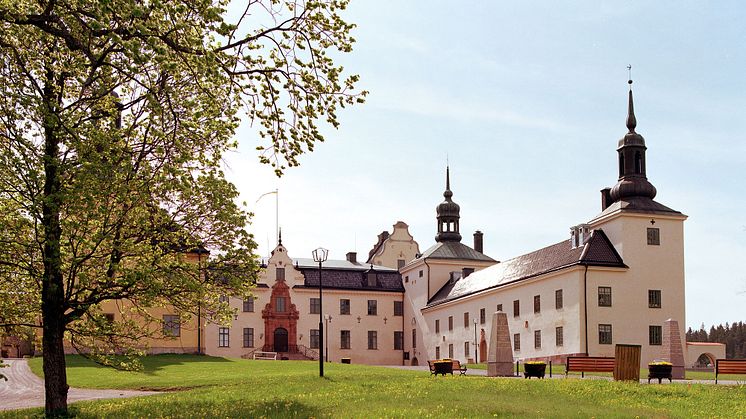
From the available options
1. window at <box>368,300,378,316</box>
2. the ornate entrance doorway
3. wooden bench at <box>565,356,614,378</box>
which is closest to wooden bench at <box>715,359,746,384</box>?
wooden bench at <box>565,356,614,378</box>

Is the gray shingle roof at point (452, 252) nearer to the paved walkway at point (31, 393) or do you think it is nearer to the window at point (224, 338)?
the window at point (224, 338)

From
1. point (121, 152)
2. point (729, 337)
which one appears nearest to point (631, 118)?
point (121, 152)

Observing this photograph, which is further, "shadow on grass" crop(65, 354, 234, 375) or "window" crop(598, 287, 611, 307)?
→ "window" crop(598, 287, 611, 307)

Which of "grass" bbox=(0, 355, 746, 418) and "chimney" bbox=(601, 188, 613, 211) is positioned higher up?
"chimney" bbox=(601, 188, 613, 211)

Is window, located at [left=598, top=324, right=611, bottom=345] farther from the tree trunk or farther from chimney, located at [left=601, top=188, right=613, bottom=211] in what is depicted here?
the tree trunk

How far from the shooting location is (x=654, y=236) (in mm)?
48250

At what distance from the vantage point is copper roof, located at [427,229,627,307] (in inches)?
1885

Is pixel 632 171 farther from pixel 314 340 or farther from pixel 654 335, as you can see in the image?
pixel 314 340

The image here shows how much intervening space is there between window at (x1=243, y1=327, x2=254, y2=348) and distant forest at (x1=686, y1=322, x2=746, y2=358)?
5526cm

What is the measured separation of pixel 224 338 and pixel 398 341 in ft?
50.7

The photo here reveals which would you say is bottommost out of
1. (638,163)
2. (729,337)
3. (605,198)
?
(729,337)

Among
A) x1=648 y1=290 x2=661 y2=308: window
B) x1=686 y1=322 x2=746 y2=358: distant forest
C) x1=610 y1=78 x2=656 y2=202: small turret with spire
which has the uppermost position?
x1=610 y1=78 x2=656 y2=202: small turret with spire

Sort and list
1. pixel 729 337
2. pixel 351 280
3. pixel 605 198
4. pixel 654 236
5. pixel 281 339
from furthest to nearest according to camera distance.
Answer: pixel 729 337 → pixel 351 280 → pixel 281 339 → pixel 605 198 → pixel 654 236

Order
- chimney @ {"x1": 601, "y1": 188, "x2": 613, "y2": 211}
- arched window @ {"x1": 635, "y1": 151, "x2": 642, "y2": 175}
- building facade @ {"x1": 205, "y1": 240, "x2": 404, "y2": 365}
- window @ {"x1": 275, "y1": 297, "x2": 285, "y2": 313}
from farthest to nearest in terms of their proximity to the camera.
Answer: window @ {"x1": 275, "y1": 297, "x2": 285, "y2": 313} < building facade @ {"x1": 205, "y1": 240, "x2": 404, "y2": 365} < chimney @ {"x1": 601, "y1": 188, "x2": 613, "y2": 211} < arched window @ {"x1": 635, "y1": 151, "x2": 642, "y2": 175}
